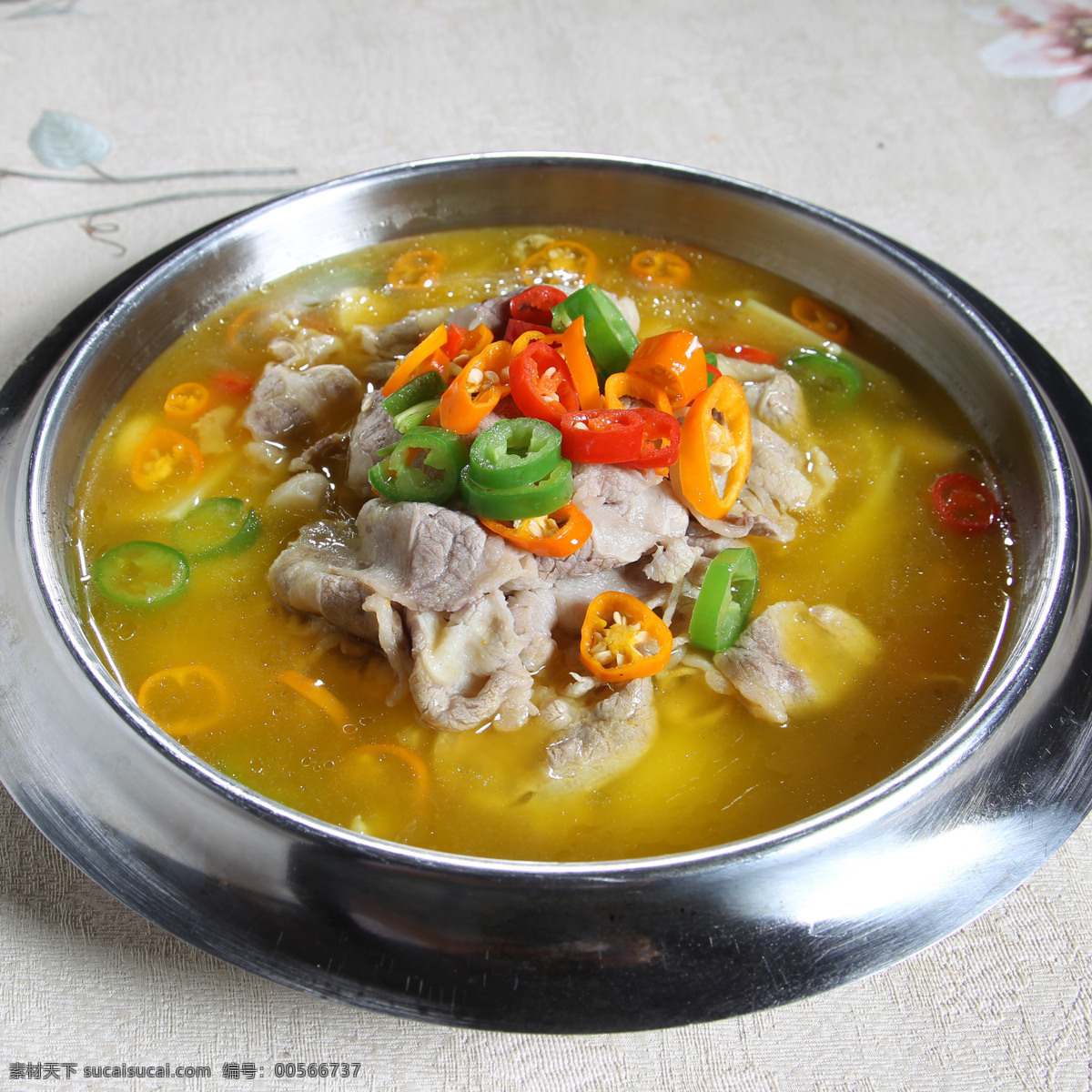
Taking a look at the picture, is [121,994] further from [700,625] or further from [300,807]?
[700,625]

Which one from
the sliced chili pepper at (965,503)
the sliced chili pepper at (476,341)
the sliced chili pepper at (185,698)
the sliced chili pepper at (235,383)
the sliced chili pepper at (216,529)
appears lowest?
the sliced chili pepper at (185,698)

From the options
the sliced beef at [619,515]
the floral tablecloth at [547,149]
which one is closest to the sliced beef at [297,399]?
the sliced beef at [619,515]

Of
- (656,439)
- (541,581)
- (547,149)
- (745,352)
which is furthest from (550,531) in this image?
(547,149)

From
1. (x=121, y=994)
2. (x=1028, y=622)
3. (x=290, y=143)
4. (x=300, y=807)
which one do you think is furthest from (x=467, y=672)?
(x=290, y=143)

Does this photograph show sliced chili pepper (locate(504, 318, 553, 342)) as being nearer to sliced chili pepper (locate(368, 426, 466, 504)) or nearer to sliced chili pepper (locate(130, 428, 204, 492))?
sliced chili pepper (locate(368, 426, 466, 504))

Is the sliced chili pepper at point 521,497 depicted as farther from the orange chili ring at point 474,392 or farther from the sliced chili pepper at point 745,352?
the sliced chili pepper at point 745,352
